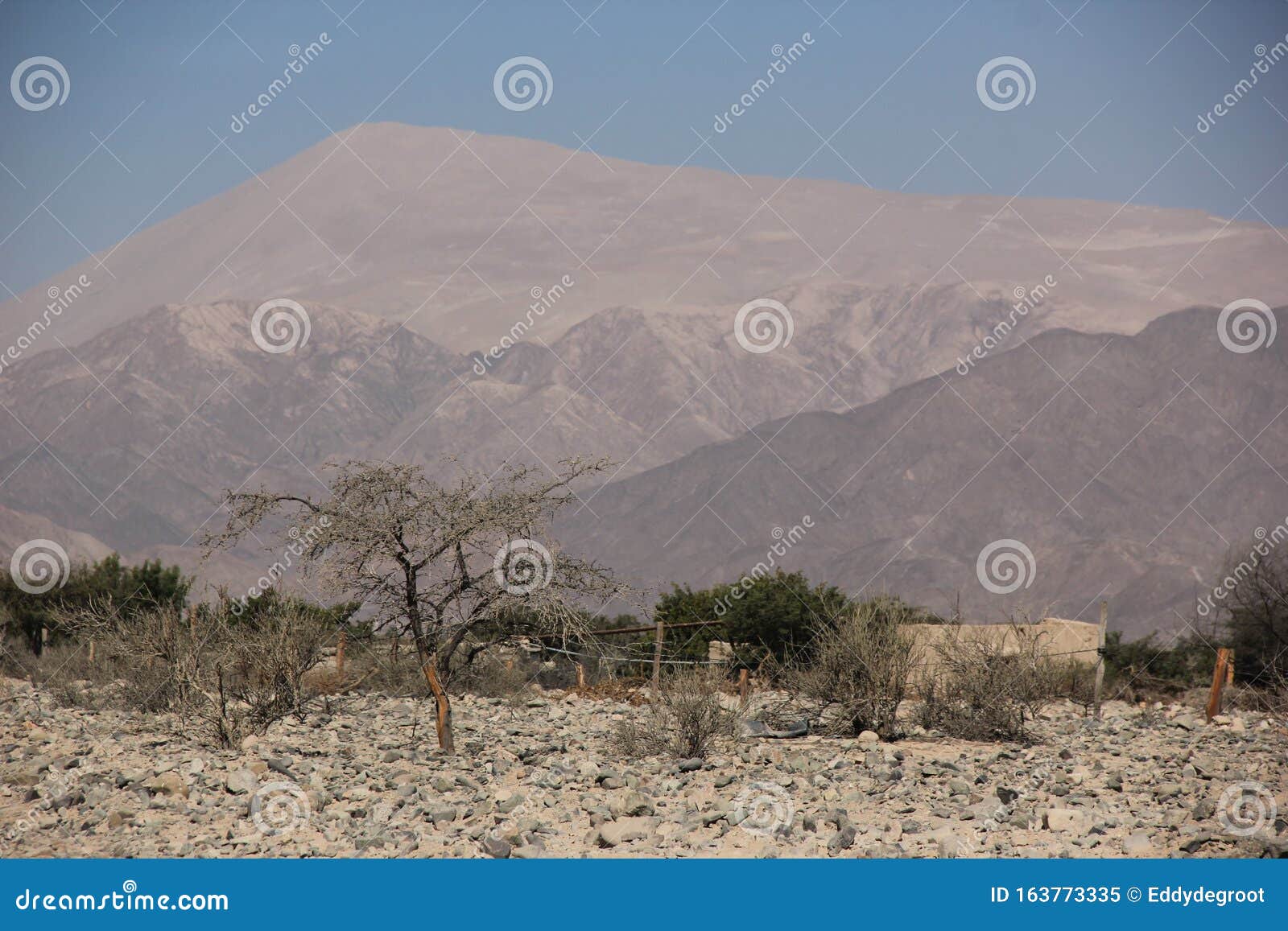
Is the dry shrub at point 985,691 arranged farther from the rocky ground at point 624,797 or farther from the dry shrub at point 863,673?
the dry shrub at point 863,673

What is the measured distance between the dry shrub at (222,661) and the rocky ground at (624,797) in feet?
1.43

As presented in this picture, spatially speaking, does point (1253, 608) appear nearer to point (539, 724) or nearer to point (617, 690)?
point (617, 690)

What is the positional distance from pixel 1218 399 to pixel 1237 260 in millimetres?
24420

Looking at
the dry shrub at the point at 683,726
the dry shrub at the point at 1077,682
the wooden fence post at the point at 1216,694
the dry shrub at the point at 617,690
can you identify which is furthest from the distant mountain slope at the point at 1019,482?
the dry shrub at the point at 683,726

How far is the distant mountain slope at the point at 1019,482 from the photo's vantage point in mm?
107375

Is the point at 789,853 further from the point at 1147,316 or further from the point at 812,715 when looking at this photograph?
the point at 1147,316

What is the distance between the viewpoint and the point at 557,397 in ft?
481

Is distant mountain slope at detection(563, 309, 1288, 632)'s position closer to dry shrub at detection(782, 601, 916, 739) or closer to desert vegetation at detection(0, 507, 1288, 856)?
desert vegetation at detection(0, 507, 1288, 856)

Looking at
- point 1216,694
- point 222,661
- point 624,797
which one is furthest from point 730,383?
point 624,797

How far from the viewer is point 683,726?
13.6 meters

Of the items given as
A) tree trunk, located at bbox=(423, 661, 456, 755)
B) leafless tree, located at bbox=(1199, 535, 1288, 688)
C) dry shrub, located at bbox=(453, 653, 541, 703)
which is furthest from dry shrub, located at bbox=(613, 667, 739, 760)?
leafless tree, located at bbox=(1199, 535, 1288, 688)

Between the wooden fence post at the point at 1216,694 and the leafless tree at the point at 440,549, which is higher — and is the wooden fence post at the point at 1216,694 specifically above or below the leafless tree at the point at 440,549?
below

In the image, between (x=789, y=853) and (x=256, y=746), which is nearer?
(x=789, y=853)

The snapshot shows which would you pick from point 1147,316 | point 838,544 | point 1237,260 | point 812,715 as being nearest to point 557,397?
point 838,544
